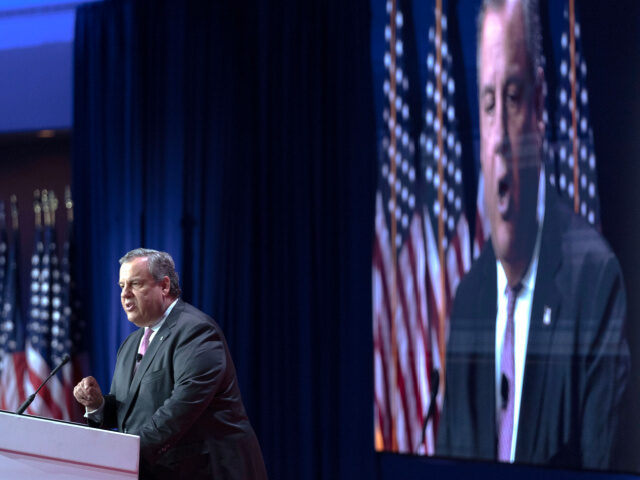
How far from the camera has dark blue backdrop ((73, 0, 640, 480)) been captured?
5.93 meters

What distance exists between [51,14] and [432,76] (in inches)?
132

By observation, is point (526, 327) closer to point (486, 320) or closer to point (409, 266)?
point (486, 320)

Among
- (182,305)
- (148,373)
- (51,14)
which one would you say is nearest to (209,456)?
(148,373)

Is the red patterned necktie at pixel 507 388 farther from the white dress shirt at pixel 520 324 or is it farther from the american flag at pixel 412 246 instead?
the american flag at pixel 412 246

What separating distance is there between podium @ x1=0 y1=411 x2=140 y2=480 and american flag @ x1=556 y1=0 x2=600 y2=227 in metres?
3.27

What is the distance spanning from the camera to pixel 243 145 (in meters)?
6.41

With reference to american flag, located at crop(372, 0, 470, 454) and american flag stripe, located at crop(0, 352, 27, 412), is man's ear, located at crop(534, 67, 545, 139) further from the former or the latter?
american flag stripe, located at crop(0, 352, 27, 412)

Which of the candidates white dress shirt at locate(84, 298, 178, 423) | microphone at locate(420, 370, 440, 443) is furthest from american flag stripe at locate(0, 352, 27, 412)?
white dress shirt at locate(84, 298, 178, 423)

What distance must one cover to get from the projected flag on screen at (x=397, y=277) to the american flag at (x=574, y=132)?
0.96m

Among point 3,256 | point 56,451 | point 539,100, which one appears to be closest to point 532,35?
point 539,100

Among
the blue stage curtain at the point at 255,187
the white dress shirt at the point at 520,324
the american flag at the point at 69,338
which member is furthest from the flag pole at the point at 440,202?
the american flag at the point at 69,338

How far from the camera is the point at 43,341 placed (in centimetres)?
684

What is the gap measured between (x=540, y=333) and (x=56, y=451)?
3.22 metres

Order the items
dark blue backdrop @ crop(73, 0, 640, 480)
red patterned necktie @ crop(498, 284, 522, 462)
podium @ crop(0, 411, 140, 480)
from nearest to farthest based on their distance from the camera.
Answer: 1. podium @ crop(0, 411, 140, 480)
2. red patterned necktie @ crop(498, 284, 522, 462)
3. dark blue backdrop @ crop(73, 0, 640, 480)
